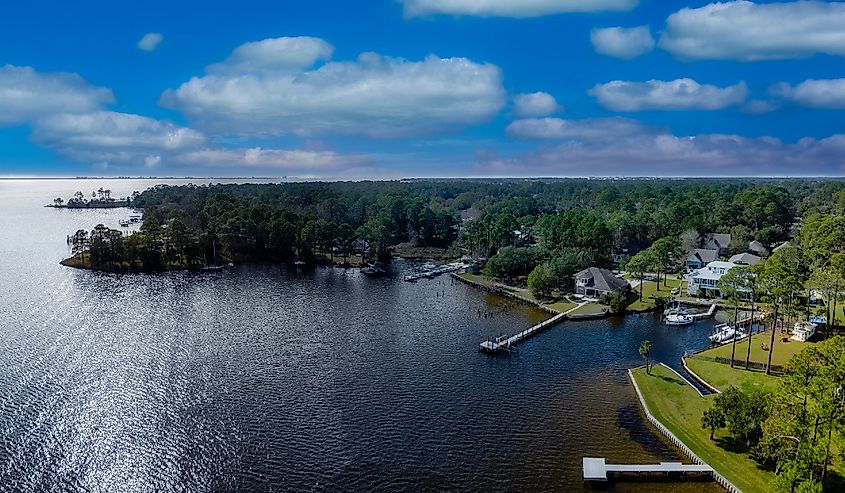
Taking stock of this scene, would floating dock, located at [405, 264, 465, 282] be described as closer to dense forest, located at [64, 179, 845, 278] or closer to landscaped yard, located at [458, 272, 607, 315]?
landscaped yard, located at [458, 272, 607, 315]

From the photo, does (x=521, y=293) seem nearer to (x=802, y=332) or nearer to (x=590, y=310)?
(x=590, y=310)

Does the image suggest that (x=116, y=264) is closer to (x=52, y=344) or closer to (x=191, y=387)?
(x=52, y=344)

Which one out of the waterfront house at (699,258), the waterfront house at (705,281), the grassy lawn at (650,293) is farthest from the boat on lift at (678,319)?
the waterfront house at (699,258)

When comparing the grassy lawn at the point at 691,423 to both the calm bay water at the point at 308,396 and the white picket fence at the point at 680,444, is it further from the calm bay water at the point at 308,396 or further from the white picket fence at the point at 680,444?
the calm bay water at the point at 308,396

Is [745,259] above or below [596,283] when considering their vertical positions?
above

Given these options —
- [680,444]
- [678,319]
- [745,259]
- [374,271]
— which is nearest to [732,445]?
[680,444]

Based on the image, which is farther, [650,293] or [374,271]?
[374,271]
